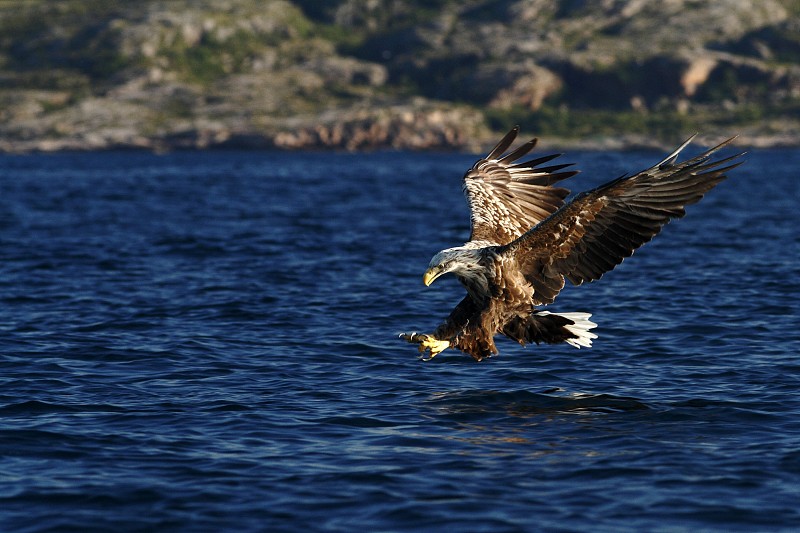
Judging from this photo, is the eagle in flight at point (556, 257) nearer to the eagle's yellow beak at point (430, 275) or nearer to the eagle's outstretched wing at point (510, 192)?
the eagle's yellow beak at point (430, 275)

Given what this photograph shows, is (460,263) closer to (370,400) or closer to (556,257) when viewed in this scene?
(556,257)

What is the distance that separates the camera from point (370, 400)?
12.8m

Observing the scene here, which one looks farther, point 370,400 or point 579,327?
point 370,400

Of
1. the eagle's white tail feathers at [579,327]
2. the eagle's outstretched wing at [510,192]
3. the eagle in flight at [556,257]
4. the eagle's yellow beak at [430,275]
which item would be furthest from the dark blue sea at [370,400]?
→ the eagle's outstretched wing at [510,192]

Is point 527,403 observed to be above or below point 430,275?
below

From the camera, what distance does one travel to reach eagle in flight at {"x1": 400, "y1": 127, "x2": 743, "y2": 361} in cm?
1188

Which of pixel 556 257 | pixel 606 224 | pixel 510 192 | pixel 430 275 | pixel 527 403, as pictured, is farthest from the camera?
pixel 510 192

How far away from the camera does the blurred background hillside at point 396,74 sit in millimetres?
139500

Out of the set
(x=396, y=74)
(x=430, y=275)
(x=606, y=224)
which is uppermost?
(x=396, y=74)

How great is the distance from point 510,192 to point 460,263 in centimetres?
323

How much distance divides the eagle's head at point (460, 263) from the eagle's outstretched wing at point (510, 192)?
1.95 m

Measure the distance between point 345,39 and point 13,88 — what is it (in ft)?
185

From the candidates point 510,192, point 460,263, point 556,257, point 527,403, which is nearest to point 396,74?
point 510,192

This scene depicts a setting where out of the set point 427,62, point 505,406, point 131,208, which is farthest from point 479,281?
point 427,62
